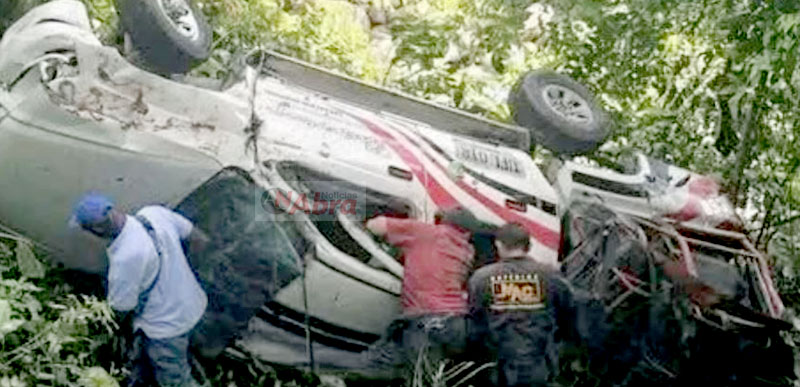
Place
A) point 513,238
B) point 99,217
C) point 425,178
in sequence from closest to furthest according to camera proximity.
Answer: point 99,217, point 513,238, point 425,178

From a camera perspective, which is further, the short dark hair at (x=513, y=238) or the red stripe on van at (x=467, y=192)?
the red stripe on van at (x=467, y=192)

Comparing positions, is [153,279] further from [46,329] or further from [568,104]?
[568,104]

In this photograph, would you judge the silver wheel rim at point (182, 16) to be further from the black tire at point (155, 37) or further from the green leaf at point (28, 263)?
the green leaf at point (28, 263)

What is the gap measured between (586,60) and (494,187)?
9.70ft

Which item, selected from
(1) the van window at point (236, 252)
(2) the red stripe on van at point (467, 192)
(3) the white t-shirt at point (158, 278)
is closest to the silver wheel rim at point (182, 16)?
(1) the van window at point (236, 252)

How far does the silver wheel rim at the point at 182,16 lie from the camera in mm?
5746

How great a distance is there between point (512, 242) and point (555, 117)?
5.71 feet

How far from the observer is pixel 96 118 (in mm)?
5141

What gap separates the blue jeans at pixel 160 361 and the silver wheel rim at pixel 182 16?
169 centimetres

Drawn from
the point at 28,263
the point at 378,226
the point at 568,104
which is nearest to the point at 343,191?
the point at 378,226

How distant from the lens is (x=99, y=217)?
461 cm

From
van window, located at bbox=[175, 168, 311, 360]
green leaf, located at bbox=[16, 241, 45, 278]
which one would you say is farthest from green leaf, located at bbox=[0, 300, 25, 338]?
van window, located at bbox=[175, 168, 311, 360]

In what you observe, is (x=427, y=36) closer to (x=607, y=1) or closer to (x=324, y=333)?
(x=607, y=1)

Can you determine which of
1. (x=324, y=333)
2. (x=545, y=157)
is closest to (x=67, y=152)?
(x=324, y=333)
